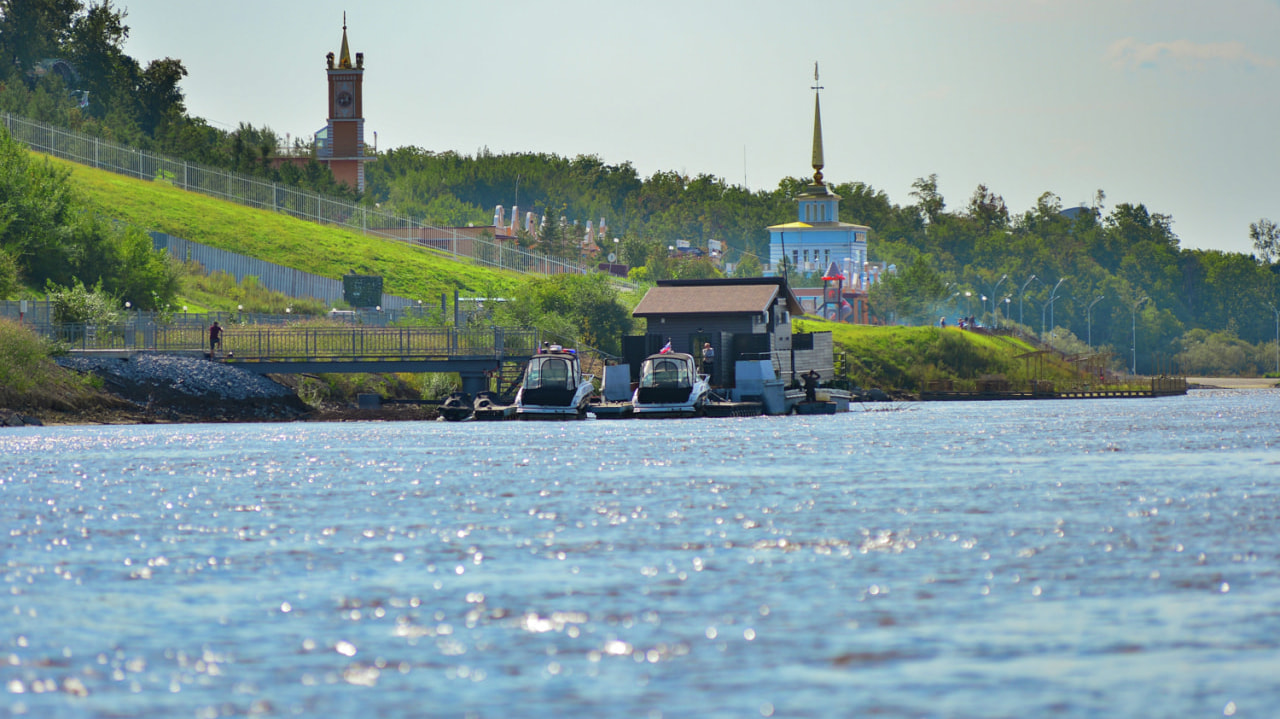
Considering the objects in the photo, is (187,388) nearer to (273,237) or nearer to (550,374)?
(550,374)

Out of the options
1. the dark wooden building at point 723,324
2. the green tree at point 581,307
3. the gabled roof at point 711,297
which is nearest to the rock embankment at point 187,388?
the dark wooden building at point 723,324

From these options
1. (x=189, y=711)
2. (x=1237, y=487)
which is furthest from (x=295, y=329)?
(x=189, y=711)

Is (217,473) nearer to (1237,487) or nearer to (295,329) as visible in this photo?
(1237,487)

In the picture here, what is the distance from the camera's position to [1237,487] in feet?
101

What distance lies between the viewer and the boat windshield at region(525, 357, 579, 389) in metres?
66.2

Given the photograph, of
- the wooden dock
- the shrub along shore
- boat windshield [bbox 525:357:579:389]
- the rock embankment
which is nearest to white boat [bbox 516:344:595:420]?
boat windshield [bbox 525:357:579:389]

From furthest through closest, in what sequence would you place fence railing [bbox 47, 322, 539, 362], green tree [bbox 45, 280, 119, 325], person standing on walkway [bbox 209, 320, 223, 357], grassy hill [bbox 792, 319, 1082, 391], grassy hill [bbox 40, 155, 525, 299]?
grassy hill [bbox 792, 319, 1082, 391]
grassy hill [bbox 40, 155, 525, 299]
person standing on walkway [bbox 209, 320, 223, 357]
fence railing [bbox 47, 322, 539, 362]
green tree [bbox 45, 280, 119, 325]

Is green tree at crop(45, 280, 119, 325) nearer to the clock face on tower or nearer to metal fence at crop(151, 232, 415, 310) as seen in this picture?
metal fence at crop(151, 232, 415, 310)

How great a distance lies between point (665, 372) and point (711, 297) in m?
16.7

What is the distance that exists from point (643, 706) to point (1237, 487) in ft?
71.1

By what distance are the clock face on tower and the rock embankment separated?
81.0 meters

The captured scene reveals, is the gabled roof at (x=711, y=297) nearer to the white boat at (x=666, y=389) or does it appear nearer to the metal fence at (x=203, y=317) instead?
the metal fence at (x=203, y=317)

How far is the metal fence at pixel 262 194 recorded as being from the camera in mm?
115625

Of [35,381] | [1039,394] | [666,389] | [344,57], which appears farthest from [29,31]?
[666,389]
